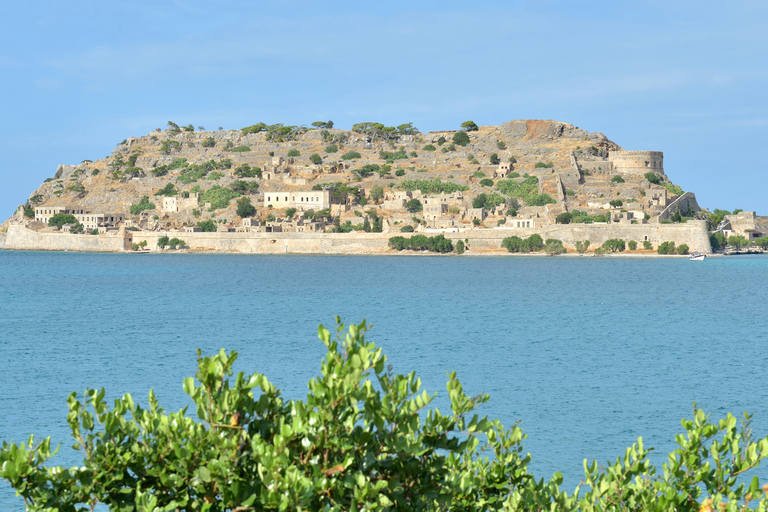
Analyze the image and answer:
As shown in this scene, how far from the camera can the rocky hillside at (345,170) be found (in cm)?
7231

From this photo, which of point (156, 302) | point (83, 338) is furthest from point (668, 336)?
point (156, 302)

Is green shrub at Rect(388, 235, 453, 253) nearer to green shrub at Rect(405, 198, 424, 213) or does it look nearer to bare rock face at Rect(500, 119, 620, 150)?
green shrub at Rect(405, 198, 424, 213)

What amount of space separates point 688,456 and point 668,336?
20.0 m

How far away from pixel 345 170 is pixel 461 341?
63458 millimetres

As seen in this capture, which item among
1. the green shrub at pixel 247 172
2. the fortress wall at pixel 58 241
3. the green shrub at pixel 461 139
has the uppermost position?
the green shrub at pixel 461 139

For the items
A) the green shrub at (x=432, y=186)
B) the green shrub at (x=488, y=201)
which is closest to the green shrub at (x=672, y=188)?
the green shrub at (x=488, y=201)

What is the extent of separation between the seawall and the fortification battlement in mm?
14097

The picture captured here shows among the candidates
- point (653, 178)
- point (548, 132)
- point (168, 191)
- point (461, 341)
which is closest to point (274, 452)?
point (461, 341)

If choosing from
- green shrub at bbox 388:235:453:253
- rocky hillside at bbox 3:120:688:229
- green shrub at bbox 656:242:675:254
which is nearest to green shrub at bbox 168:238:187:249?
rocky hillside at bbox 3:120:688:229

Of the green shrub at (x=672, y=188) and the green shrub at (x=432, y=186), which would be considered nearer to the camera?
the green shrub at (x=672, y=188)

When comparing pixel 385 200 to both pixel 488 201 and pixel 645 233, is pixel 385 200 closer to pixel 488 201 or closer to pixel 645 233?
pixel 488 201

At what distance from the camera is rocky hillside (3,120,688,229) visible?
2847 inches

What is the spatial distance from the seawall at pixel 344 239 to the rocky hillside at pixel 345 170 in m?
2.64

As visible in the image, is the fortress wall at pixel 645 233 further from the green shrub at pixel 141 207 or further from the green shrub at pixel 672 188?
the green shrub at pixel 141 207
